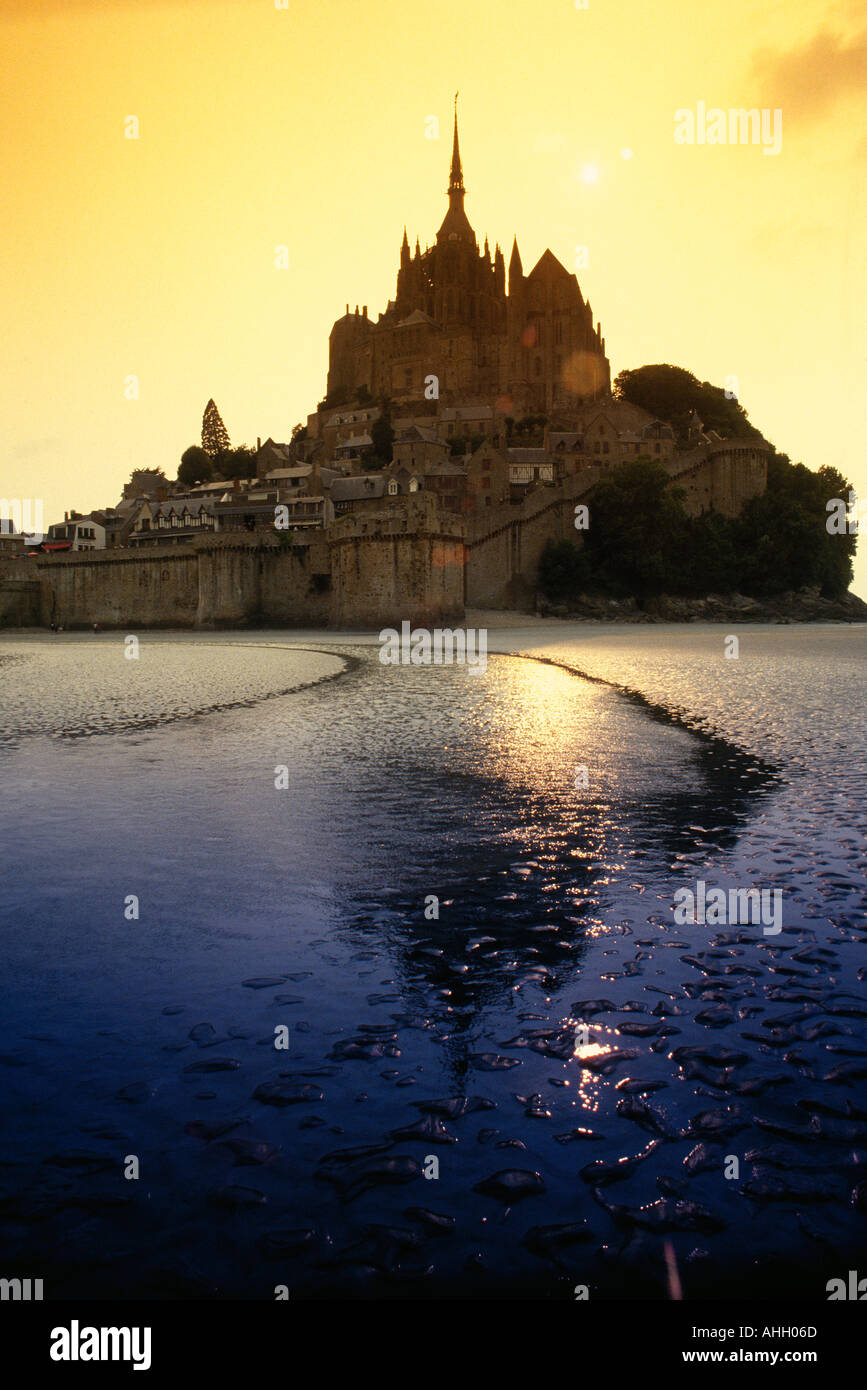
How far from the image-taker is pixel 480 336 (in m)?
114

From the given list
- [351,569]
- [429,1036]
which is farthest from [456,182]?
[429,1036]

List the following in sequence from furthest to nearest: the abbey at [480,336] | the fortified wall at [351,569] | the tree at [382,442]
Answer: the abbey at [480,336] → the tree at [382,442] → the fortified wall at [351,569]

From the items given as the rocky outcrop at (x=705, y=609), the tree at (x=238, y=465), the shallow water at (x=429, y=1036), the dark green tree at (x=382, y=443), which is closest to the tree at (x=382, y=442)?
the dark green tree at (x=382, y=443)

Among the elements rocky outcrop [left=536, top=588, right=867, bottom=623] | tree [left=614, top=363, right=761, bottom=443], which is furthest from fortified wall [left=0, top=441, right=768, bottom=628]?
tree [left=614, top=363, right=761, bottom=443]

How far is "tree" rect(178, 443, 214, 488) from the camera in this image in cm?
11356

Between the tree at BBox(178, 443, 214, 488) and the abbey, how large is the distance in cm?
1920

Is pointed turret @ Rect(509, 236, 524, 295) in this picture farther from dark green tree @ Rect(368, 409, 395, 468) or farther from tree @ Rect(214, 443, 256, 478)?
tree @ Rect(214, 443, 256, 478)

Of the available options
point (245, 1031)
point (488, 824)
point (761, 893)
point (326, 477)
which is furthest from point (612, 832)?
point (326, 477)

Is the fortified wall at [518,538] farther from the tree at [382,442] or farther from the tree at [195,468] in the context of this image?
the tree at [195,468]

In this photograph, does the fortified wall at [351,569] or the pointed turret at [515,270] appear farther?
the pointed turret at [515,270]

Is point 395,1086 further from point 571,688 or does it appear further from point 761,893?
point 571,688

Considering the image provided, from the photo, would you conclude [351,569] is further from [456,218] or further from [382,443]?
[456,218]

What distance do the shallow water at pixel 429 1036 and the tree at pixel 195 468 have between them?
108m

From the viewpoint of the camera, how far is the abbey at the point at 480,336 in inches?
4254
